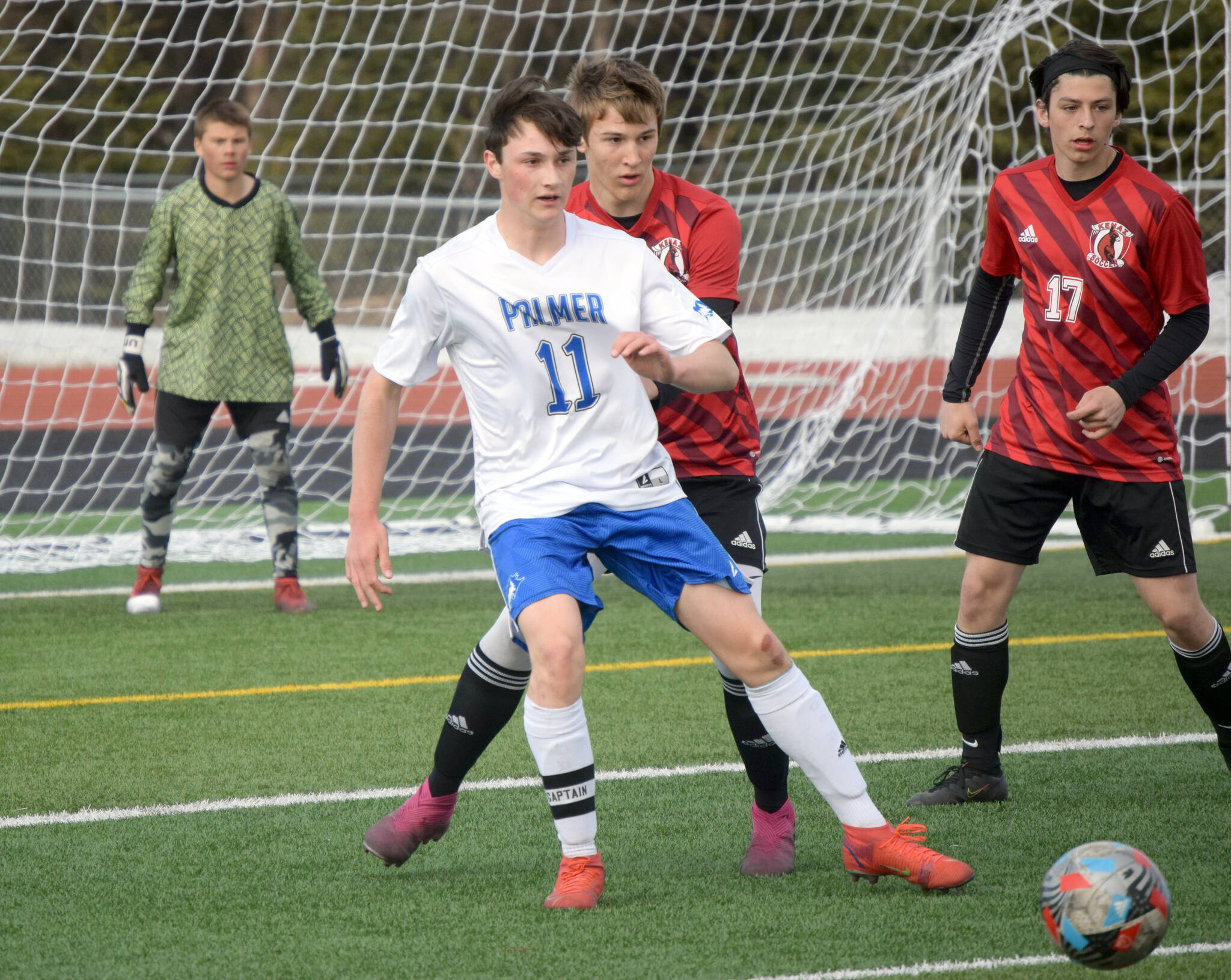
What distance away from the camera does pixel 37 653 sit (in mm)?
5820

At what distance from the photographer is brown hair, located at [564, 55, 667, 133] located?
3.33 metres

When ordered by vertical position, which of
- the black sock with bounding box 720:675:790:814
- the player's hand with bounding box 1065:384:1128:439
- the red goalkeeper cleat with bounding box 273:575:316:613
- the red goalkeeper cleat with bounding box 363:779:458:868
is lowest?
the red goalkeeper cleat with bounding box 273:575:316:613

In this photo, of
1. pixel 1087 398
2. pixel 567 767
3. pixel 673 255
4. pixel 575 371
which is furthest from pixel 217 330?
pixel 1087 398

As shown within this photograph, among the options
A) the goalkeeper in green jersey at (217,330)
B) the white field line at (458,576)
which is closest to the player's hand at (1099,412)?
the goalkeeper in green jersey at (217,330)

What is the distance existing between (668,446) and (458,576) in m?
4.36

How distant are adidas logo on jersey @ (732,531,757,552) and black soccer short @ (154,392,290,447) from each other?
3532 millimetres

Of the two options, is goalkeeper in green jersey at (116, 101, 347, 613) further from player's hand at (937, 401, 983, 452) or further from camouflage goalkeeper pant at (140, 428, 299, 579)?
player's hand at (937, 401, 983, 452)

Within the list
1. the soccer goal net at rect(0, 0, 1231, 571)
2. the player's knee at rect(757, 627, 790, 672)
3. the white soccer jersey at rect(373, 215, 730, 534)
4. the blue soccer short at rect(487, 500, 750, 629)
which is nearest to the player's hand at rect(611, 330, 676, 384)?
the white soccer jersey at rect(373, 215, 730, 534)

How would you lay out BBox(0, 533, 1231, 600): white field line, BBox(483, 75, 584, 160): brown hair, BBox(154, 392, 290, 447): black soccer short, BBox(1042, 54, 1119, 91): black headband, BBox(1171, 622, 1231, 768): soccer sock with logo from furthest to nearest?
BBox(0, 533, 1231, 600): white field line < BBox(154, 392, 290, 447): black soccer short < BBox(1171, 622, 1231, 768): soccer sock with logo < BBox(1042, 54, 1119, 91): black headband < BBox(483, 75, 584, 160): brown hair

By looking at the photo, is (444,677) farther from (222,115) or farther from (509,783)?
(222,115)

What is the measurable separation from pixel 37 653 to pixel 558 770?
3.52 meters

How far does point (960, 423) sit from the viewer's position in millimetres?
3938

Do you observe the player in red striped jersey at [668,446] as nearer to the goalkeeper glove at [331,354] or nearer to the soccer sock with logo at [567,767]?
the soccer sock with logo at [567,767]

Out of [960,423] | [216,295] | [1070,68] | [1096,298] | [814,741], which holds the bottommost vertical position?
[216,295]
